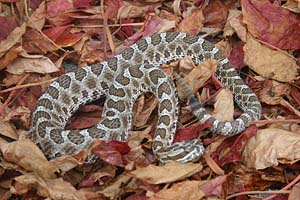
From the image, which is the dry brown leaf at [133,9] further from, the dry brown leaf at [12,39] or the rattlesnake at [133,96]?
the dry brown leaf at [12,39]

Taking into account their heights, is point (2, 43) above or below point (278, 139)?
above

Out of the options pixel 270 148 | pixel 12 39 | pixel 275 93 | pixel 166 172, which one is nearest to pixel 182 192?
pixel 166 172

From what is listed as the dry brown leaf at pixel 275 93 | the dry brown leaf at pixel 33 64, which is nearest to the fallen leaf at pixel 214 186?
the dry brown leaf at pixel 275 93

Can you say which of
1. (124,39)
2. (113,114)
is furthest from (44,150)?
(124,39)

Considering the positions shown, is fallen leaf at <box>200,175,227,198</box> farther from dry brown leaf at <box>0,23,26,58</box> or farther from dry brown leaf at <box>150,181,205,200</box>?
dry brown leaf at <box>0,23,26,58</box>

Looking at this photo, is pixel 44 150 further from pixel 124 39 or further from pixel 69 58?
pixel 124 39

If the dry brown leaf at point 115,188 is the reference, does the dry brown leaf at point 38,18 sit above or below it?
above

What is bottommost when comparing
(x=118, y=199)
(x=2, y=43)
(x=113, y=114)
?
(x=118, y=199)
